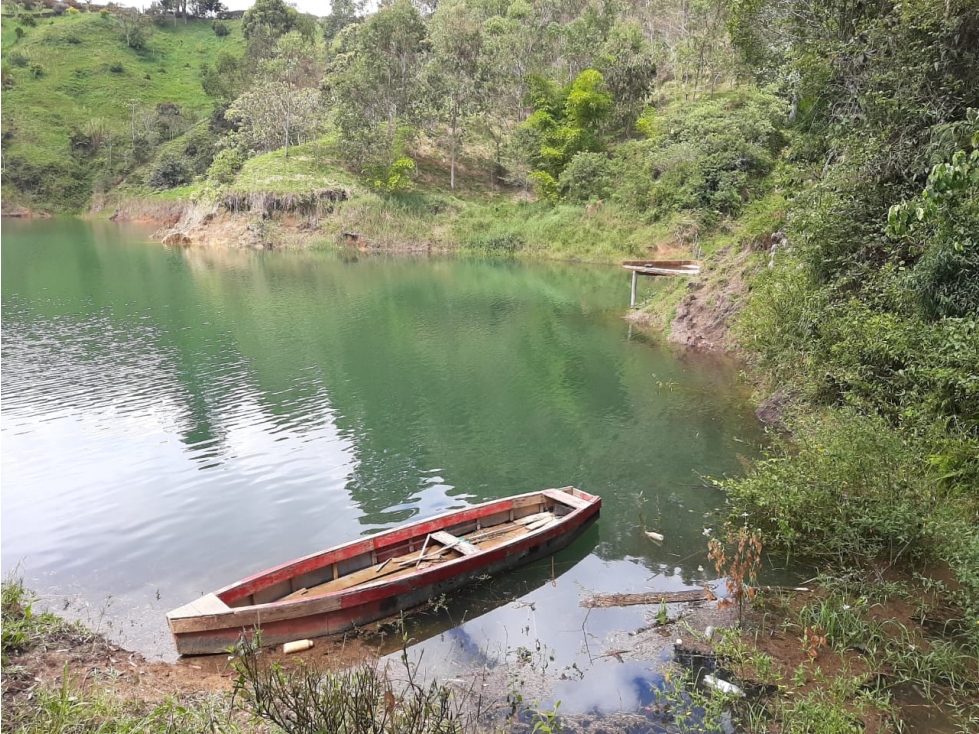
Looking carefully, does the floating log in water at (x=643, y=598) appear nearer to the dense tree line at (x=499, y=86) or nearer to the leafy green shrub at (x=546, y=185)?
the leafy green shrub at (x=546, y=185)

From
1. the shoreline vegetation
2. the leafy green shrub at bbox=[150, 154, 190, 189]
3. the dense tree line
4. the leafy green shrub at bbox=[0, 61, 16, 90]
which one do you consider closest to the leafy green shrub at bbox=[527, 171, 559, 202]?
the dense tree line

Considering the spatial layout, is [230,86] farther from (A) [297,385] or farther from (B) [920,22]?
(B) [920,22]

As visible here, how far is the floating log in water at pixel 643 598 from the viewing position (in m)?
9.47

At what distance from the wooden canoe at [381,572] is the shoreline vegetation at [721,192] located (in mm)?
1702

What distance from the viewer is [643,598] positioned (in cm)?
957

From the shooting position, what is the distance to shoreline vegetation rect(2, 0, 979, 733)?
8.09m

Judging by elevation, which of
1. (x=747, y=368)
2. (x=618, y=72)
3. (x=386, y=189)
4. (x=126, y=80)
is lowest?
(x=747, y=368)

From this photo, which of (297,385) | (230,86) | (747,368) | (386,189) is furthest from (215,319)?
(230,86)

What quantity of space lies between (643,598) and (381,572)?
3849 mm

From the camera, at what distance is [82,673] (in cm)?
730

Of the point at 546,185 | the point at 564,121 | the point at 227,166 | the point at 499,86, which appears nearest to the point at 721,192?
the point at 546,185

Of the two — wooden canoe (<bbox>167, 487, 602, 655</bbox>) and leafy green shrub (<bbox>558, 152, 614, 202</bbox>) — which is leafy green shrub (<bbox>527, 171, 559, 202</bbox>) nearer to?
leafy green shrub (<bbox>558, 152, 614, 202</bbox>)

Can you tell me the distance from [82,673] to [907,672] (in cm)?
921

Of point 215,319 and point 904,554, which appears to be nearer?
point 904,554
